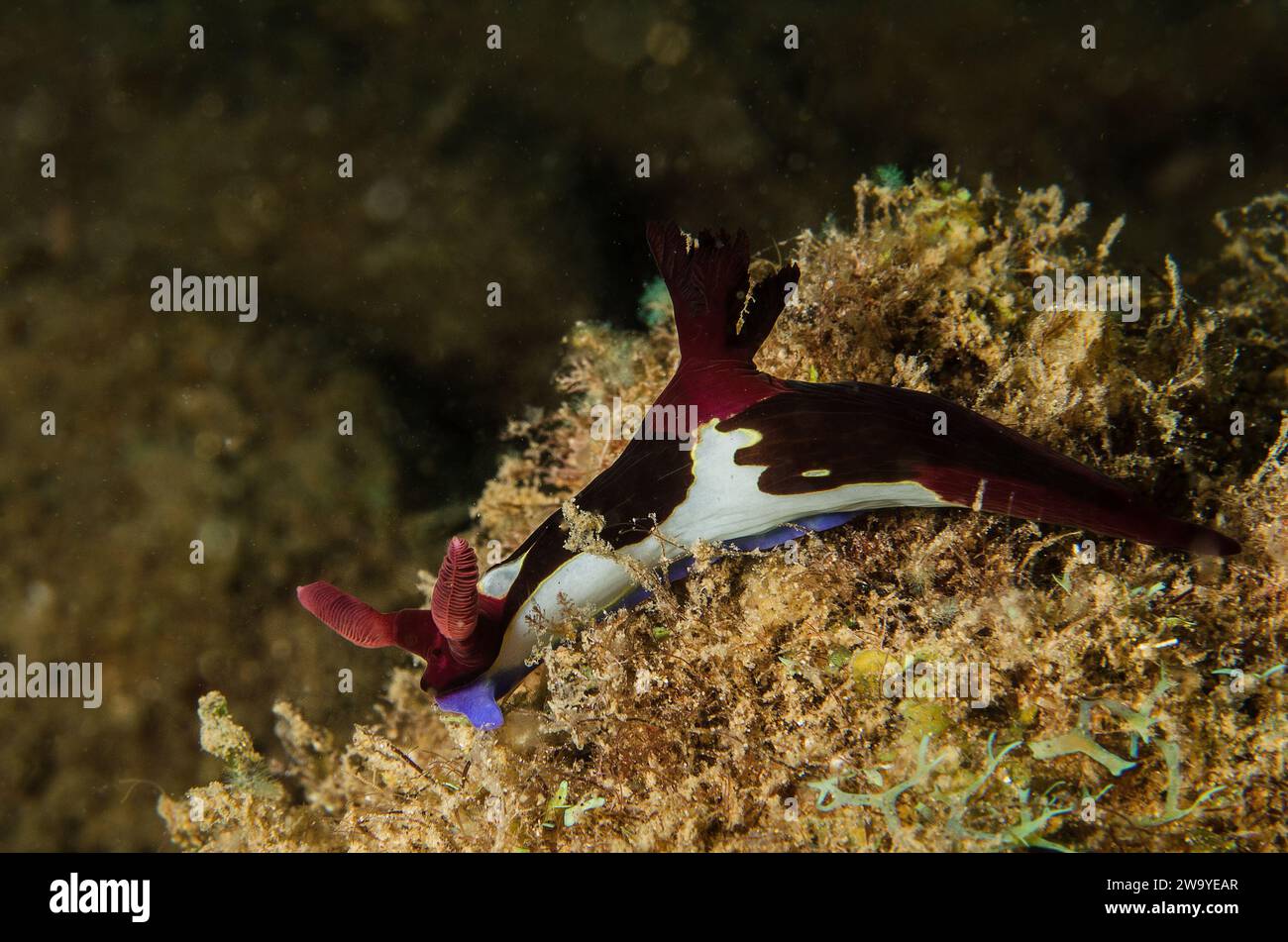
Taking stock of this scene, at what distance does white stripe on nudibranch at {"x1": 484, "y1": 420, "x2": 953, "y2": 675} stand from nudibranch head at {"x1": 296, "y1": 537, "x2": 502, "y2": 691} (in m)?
0.17

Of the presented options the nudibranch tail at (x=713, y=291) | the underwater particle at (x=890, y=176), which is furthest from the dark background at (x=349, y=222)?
the nudibranch tail at (x=713, y=291)

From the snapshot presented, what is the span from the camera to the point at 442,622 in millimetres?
2055

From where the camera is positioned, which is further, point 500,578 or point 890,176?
point 890,176

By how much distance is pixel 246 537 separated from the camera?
12.0ft

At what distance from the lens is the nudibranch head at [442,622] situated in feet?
6.26

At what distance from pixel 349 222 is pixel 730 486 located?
2.85 m

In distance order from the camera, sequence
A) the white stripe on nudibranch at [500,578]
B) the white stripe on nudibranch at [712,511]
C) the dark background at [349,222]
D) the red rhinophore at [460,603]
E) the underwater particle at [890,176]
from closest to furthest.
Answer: the red rhinophore at [460,603] → the white stripe on nudibranch at [712,511] → the white stripe on nudibranch at [500,578] → the underwater particle at [890,176] → the dark background at [349,222]

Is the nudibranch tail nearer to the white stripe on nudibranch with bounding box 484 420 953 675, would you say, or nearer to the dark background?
the white stripe on nudibranch with bounding box 484 420 953 675

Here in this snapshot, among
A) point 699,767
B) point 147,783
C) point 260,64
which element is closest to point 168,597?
point 147,783

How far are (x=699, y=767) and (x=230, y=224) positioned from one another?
3.65m

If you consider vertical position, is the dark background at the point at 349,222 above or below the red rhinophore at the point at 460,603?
above

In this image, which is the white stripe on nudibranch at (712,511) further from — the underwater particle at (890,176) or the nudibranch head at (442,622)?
the underwater particle at (890,176)

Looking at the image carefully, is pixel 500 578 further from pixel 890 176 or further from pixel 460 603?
pixel 890 176

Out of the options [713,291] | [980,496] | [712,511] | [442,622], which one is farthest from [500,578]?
[980,496]
